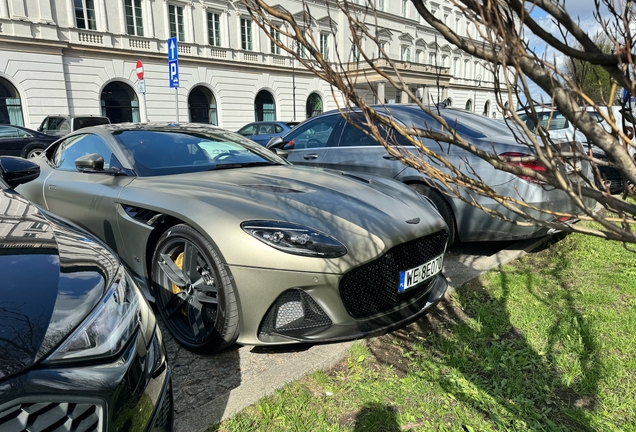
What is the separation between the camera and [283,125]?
15148mm

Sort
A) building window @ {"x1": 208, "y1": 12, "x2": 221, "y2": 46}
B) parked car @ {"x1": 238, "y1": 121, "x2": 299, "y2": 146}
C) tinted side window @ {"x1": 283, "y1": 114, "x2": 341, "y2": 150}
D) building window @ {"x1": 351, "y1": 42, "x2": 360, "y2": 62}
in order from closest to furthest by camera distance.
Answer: building window @ {"x1": 351, "y1": 42, "x2": 360, "y2": 62}, tinted side window @ {"x1": 283, "y1": 114, "x2": 341, "y2": 150}, parked car @ {"x1": 238, "y1": 121, "x2": 299, "y2": 146}, building window @ {"x1": 208, "y1": 12, "x2": 221, "y2": 46}

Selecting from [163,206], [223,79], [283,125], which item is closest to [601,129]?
[163,206]

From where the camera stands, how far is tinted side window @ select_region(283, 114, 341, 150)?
507 centimetres

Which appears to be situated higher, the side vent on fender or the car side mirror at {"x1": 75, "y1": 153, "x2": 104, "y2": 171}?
the car side mirror at {"x1": 75, "y1": 153, "x2": 104, "y2": 171}

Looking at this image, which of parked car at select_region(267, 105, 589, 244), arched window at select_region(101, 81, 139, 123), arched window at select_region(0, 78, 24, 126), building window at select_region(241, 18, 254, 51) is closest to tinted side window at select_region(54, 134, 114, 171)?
parked car at select_region(267, 105, 589, 244)

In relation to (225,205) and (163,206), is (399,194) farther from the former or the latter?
(163,206)

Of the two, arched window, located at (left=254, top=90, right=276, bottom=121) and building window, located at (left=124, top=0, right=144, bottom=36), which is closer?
building window, located at (left=124, top=0, right=144, bottom=36)

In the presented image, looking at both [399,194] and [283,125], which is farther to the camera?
[283,125]

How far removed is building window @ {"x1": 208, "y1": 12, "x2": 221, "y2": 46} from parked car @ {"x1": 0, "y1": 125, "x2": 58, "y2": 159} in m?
14.7

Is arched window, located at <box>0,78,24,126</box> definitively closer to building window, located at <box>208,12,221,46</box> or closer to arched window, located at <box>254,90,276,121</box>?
building window, located at <box>208,12,221,46</box>

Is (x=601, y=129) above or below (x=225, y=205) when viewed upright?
above

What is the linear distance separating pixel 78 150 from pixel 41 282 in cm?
294

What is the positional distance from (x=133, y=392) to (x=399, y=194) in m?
2.15

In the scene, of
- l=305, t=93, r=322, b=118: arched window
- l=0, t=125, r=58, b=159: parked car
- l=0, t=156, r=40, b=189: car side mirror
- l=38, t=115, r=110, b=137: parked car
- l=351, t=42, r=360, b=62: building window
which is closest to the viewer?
l=351, t=42, r=360, b=62: building window
